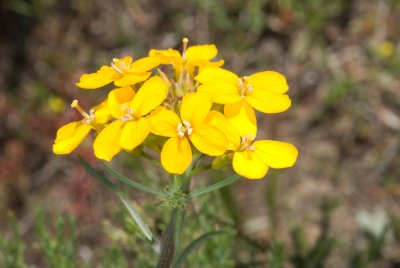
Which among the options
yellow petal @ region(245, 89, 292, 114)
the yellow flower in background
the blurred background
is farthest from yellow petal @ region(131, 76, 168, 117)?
the yellow flower in background

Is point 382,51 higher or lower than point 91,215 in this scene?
higher

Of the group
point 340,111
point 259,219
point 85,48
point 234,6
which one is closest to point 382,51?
point 340,111

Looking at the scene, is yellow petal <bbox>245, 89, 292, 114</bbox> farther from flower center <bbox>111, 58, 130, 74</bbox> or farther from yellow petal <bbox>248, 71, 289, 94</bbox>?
flower center <bbox>111, 58, 130, 74</bbox>

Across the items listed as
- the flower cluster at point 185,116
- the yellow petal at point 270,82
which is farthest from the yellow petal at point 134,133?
the yellow petal at point 270,82

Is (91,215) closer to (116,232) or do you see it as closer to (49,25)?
(116,232)

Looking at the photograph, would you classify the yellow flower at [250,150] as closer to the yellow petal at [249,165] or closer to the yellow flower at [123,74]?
the yellow petal at [249,165]

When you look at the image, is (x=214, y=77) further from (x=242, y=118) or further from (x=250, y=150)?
(x=250, y=150)
